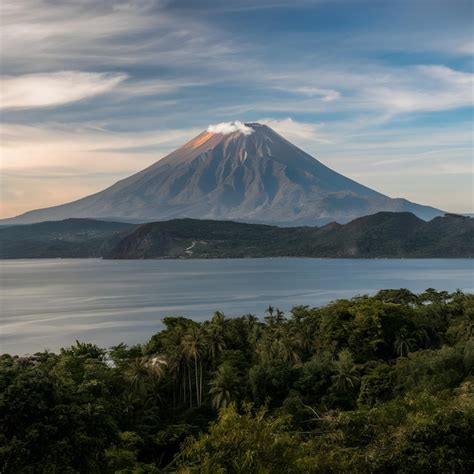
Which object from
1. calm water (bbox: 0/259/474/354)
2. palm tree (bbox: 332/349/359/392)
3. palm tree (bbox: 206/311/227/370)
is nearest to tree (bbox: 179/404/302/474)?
palm tree (bbox: 332/349/359/392)

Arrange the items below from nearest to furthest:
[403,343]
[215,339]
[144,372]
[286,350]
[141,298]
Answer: [144,372] < [286,350] < [215,339] < [403,343] < [141,298]

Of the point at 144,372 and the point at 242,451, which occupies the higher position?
the point at 242,451

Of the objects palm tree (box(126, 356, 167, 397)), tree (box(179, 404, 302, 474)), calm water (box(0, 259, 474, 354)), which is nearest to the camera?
tree (box(179, 404, 302, 474))

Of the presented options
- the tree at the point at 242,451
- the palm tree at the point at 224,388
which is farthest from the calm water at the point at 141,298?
the tree at the point at 242,451

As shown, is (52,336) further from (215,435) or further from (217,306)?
(215,435)

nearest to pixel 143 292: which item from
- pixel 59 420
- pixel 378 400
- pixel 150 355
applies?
pixel 150 355

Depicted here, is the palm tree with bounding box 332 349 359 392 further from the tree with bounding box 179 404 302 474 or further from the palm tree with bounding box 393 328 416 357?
the tree with bounding box 179 404 302 474

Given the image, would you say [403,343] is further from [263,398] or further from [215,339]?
[215,339]

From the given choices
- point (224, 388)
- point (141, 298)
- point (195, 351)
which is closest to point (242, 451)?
point (224, 388)
